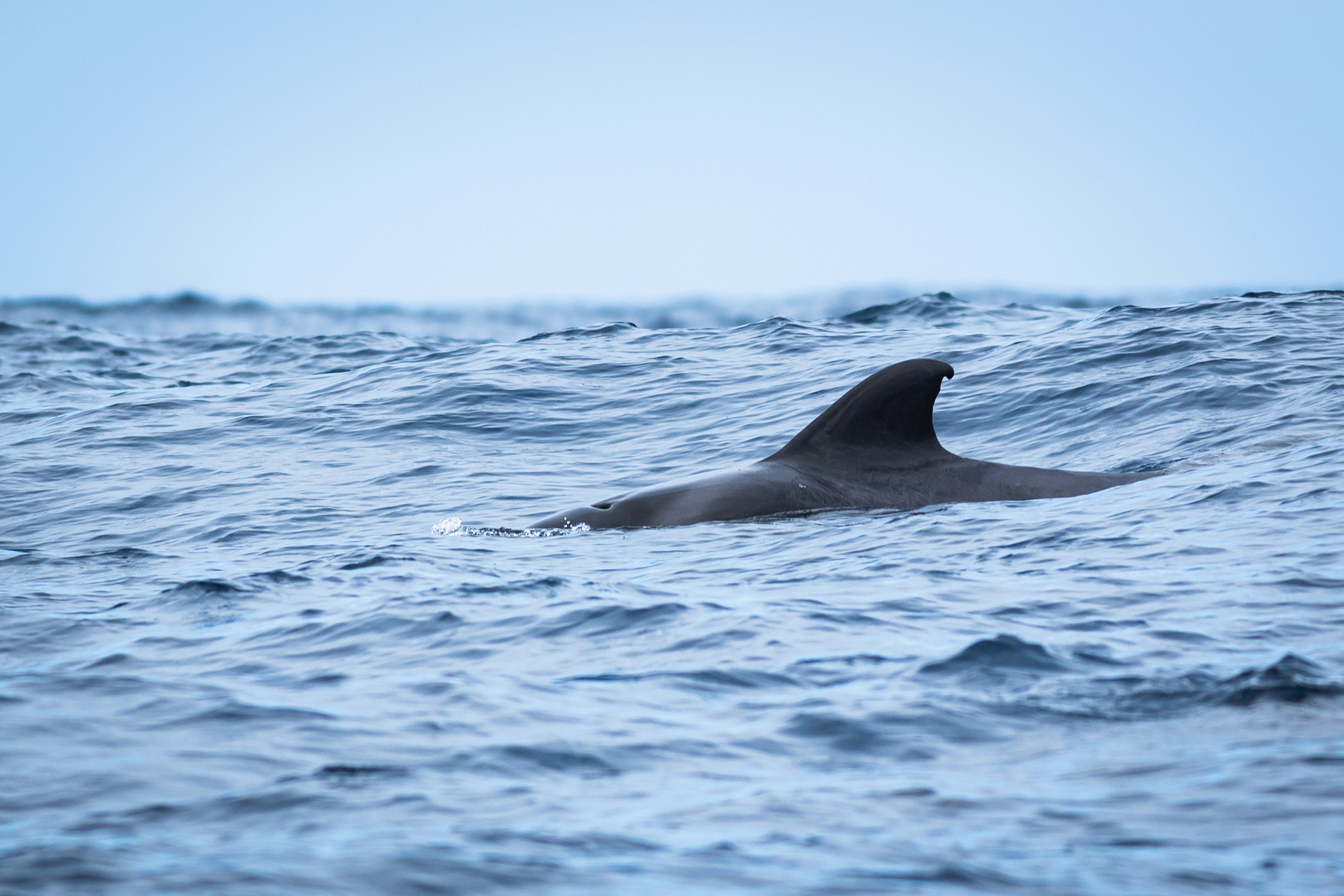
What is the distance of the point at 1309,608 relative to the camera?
7387 millimetres

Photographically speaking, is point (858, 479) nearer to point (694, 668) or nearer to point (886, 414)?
point (886, 414)

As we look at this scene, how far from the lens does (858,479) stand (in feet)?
36.0

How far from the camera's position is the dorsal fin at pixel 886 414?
10.5 m

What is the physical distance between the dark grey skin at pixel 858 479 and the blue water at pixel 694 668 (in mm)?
275

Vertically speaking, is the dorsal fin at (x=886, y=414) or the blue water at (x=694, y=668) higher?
the dorsal fin at (x=886, y=414)

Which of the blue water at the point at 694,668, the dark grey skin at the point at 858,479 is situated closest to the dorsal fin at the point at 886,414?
the dark grey skin at the point at 858,479

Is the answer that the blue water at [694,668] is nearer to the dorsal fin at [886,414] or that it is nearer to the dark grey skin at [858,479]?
the dark grey skin at [858,479]

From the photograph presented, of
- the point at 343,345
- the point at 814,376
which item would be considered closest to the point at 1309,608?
the point at 814,376

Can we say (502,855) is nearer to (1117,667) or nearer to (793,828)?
(793,828)

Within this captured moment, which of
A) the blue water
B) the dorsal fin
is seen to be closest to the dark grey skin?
the dorsal fin

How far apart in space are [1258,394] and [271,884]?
1333cm

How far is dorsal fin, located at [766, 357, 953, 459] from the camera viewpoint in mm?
10453

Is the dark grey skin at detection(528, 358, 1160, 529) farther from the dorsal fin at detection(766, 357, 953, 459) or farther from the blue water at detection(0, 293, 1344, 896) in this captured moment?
the blue water at detection(0, 293, 1344, 896)

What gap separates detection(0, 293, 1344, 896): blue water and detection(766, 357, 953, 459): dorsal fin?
72 centimetres
